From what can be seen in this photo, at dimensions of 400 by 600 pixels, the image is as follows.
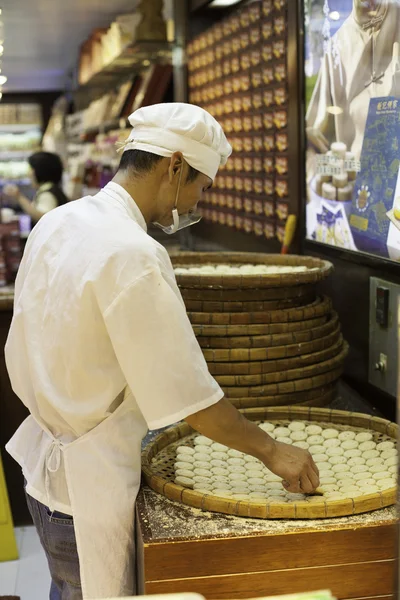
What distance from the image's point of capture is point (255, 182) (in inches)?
148

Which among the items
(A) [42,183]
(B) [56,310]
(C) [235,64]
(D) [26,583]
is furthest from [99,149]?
(B) [56,310]

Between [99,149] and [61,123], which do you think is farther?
[61,123]

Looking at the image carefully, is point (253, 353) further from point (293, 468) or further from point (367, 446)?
point (293, 468)

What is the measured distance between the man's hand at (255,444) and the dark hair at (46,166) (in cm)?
431

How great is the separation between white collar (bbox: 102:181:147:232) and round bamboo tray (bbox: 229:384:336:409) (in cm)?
72

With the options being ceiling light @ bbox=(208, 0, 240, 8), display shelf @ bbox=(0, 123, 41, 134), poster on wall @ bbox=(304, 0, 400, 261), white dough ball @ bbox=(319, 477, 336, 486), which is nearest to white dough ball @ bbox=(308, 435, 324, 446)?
white dough ball @ bbox=(319, 477, 336, 486)

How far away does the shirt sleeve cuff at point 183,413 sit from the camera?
59.9 inches

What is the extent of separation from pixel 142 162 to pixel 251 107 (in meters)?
2.16

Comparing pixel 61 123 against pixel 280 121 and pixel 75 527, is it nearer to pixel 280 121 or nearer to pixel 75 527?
pixel 280 121

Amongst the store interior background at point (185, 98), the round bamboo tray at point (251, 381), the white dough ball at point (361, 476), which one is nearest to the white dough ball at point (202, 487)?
the white dough ball at point (361, 476)

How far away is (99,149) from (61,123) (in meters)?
4.46

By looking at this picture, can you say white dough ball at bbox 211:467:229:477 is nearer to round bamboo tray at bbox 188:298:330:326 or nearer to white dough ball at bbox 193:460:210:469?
white dough ball at bbox 193:460:210:469

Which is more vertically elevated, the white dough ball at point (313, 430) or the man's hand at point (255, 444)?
the man's hand at point (255, 444)

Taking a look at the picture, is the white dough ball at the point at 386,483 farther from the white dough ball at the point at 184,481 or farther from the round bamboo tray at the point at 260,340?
the round bamboo tray at the point at 260,340
